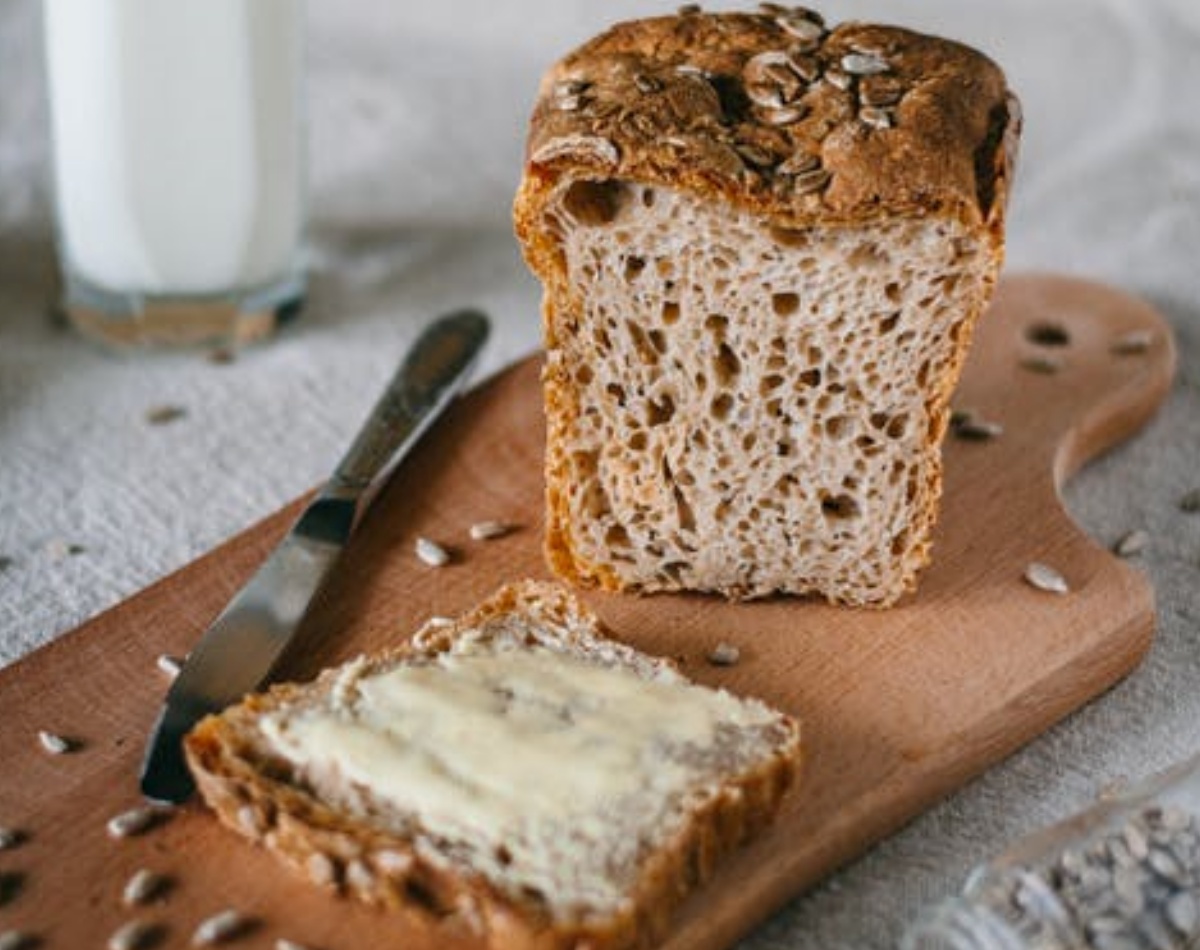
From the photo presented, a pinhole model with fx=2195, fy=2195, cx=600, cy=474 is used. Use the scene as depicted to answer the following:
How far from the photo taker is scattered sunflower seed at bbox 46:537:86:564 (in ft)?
11.4

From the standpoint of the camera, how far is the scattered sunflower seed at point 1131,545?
3.52 meters

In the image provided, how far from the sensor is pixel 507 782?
2.61 metres

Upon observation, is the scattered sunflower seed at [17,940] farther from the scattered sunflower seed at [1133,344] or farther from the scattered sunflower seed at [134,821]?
the scattered sunflower seed at [1133,344]

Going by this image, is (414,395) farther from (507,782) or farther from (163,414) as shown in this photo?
(507,782)

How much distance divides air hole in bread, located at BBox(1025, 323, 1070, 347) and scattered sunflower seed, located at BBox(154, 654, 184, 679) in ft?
5.58

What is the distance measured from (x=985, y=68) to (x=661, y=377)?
0.67 meters

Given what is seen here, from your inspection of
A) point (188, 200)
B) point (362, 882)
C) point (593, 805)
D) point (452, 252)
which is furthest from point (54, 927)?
point (452, 252)

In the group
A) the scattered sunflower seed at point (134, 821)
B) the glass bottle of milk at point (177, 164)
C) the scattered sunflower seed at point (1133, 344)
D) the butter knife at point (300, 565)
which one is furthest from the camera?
the scattered sunflower seed at point (1133, 344)

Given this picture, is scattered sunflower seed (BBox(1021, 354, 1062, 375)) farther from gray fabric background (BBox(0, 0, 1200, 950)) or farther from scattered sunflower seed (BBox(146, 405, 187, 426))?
scattered sunflower seed (BBox(146, 405, 187, 426))

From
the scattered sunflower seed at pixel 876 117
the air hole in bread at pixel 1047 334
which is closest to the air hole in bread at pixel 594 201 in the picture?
the scattered sunflower seed at pixel 876 117

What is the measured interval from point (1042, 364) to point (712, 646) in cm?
103

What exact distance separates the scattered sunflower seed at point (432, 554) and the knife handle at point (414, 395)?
0.42 ft

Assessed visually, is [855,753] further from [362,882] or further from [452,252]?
[452,252]

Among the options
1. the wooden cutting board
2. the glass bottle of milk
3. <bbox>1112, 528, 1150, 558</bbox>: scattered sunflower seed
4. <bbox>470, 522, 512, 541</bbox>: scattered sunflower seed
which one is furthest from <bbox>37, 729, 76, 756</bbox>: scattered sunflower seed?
<bbox>1112, 528, 1150, 558</bbox>: scattered sunflower seed
